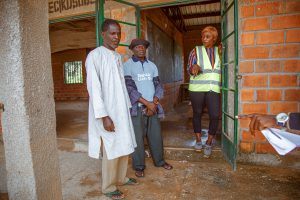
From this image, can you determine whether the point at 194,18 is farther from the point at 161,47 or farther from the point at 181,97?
the point at 161,47

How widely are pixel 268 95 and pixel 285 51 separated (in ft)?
1.89

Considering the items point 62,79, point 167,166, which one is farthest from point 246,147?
point 62,79

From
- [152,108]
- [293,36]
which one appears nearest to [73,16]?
[152,108]

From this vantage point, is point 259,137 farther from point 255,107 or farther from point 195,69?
point 195,69

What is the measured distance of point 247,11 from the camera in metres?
3.17

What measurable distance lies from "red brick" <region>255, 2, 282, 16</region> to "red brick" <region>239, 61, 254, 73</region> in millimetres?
618

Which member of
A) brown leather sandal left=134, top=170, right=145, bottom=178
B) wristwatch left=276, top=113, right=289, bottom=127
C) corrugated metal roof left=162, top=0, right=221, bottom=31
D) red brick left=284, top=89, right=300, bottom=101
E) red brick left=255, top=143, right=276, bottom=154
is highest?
corrugated metal roof left=162, top=0, right=221, bottom=31

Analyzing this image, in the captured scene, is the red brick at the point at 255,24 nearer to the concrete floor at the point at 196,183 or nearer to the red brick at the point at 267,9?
the red brick at the point at 267,9

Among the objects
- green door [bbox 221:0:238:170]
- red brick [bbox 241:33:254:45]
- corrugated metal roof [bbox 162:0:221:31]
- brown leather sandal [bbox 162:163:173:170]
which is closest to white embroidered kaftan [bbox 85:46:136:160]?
brown leather sandal [bbox 162:163:173:170]

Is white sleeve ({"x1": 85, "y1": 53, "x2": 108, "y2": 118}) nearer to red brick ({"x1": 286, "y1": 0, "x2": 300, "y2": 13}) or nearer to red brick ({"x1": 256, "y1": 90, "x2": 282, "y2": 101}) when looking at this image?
red brick ({"x1": 256, "y1": 90, "x2": 282, "y2": 101})

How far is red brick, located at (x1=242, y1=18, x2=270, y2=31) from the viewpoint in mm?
3119

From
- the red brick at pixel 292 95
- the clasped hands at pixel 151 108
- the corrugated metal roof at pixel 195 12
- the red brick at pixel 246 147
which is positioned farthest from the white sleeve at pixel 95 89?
the corrugated metal roof at pixel 195 12

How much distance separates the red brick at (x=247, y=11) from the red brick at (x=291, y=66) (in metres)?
0.75

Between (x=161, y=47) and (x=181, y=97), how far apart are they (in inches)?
143
